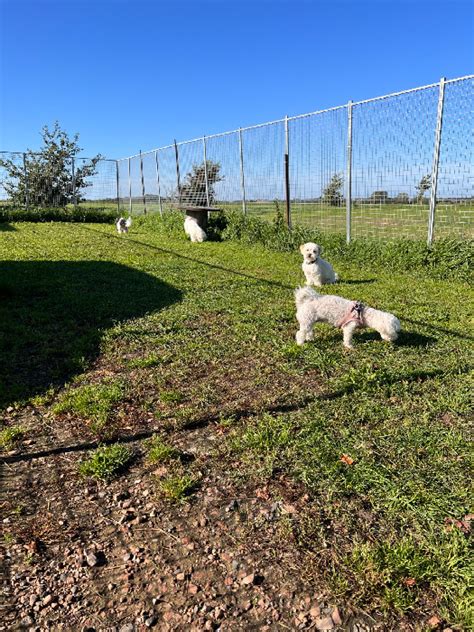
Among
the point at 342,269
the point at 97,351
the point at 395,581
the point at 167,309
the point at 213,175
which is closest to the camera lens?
the point at 395,581

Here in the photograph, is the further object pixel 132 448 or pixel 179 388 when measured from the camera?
pixel 179 388

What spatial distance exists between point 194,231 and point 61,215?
31.3 feet

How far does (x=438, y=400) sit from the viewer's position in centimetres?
310

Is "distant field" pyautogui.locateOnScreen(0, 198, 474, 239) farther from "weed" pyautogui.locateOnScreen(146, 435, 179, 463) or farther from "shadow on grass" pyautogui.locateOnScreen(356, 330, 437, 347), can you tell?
"weed" pyautogui.locateOnScreen(146, 435, 179, 463)

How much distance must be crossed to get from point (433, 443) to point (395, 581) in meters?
1.04

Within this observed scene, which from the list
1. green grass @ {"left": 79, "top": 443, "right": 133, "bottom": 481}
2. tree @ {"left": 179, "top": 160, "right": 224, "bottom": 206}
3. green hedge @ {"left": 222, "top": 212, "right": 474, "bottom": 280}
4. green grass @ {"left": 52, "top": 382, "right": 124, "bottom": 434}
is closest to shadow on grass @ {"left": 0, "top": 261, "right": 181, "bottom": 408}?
green grass @ {"left": 52, "top": 382, "right": 124, "bottom": 434}

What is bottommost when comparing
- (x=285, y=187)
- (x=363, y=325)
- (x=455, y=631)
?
(x=455, y=631)

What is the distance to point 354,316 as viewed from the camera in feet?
13.3

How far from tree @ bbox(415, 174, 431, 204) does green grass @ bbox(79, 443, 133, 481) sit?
6.53 m

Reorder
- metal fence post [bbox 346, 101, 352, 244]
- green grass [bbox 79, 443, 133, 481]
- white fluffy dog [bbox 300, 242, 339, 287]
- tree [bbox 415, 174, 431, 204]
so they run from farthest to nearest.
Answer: metal fence post [bbox 346, 101, 352, 244] < tree [bbox 415, 174, 431, 204] < white fluffy dog [bbox 300, 242, 339, 287] < green grass [bbox 79, 443, 133, 481]

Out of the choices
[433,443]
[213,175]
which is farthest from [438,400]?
[213,175]

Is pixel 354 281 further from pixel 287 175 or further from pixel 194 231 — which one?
pixel 194 231

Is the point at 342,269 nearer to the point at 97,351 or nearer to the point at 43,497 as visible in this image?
the point at 97,351

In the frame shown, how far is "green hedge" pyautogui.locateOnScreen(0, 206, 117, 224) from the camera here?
18.5m
